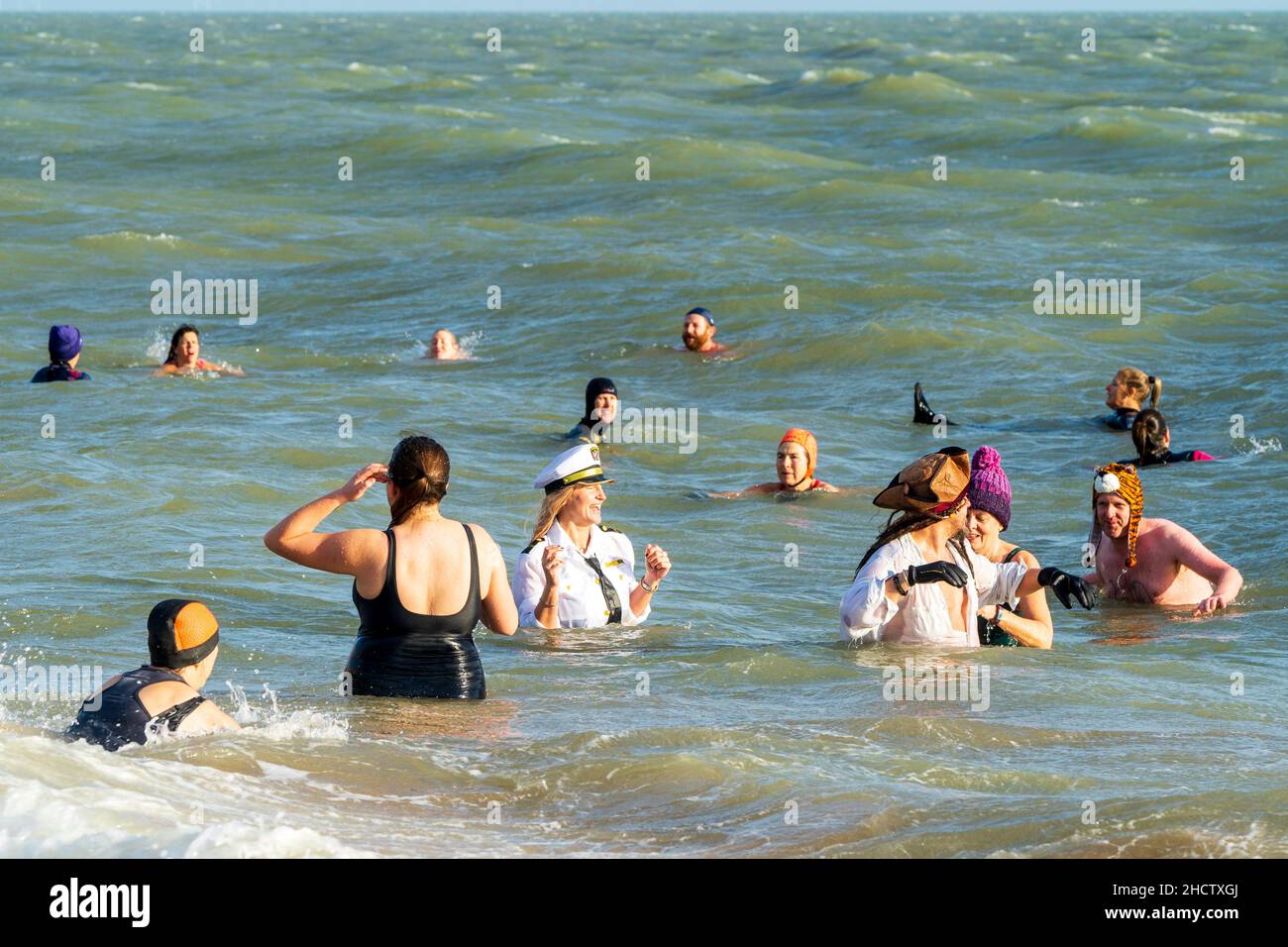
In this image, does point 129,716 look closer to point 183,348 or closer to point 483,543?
point 483,543

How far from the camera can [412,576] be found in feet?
23.1

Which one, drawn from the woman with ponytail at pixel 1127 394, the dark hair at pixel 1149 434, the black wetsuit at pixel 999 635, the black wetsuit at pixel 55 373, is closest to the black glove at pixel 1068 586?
the black wetsuit at pixel 999 635

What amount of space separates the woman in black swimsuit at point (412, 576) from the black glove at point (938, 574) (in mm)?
1628

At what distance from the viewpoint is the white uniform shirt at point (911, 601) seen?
Answer: 7723mm

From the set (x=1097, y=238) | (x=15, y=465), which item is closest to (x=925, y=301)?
(x=1097, y=238)

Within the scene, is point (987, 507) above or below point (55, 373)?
below

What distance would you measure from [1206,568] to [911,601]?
10.2ft

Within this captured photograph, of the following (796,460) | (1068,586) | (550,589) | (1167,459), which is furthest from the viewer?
(1167,459)

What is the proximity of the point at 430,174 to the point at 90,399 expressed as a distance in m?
20.3

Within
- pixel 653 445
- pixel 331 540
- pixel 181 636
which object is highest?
pixel 331 540

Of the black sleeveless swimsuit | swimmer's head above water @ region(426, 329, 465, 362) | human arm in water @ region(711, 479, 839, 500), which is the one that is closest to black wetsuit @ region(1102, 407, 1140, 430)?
human arm in water @ region(711, 479, 839, 500)

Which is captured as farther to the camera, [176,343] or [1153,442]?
[176,343]

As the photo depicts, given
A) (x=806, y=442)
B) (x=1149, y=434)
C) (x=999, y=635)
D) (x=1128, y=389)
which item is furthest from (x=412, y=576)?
(x=1128, y=389)

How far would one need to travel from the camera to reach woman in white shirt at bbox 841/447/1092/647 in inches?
298
